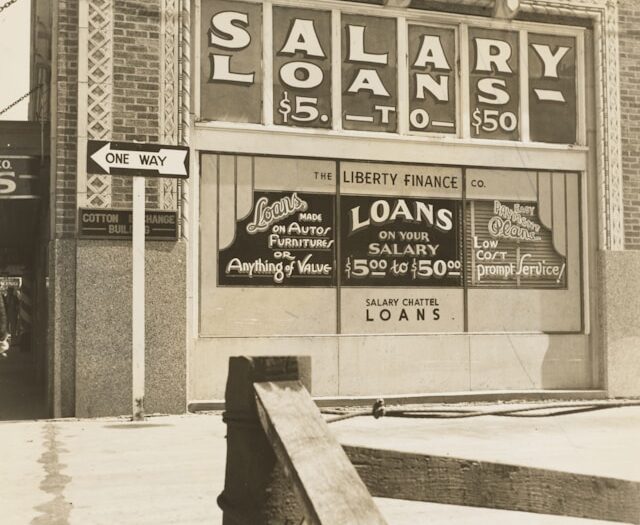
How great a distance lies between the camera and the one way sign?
9234mm

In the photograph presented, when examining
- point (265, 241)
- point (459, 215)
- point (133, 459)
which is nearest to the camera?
point (133, 459)

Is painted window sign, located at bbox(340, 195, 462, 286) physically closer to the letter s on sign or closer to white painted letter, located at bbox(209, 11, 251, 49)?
white painted letter, located at bbox(209, 11, 251, 49)

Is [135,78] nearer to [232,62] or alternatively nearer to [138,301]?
[232,62]

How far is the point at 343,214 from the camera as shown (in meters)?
11.3

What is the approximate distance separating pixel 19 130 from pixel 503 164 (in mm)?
6556

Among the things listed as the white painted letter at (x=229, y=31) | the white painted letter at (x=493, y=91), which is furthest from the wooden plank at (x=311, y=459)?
the white painted letter at (x=493, y=91)

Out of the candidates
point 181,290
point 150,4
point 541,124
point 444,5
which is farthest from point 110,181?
point 541,124

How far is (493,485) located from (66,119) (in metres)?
8.69

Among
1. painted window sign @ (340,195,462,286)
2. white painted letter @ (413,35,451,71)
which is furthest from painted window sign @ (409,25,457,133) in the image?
painted window sign @ (340,195,462,286)

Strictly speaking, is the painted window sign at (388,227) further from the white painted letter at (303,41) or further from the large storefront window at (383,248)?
the white painted letter at (303,41)

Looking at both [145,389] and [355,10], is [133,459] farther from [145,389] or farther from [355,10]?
[355,10]

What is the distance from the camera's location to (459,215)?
11.8 meters

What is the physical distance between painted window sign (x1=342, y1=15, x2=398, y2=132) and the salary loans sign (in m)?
0.01

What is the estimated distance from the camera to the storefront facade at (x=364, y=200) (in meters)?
10.3
